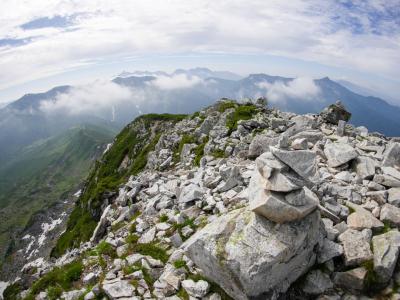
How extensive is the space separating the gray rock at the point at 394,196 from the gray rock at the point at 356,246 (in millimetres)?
3446

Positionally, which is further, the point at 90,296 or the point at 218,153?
the point at 218,153

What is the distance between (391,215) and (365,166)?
5804 mm

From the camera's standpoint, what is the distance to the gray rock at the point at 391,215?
16781 millimetres

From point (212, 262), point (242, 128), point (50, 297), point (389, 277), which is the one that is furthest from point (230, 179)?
point (242, 128)

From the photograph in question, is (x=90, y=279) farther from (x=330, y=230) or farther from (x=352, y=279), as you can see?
(x=352, y=279)

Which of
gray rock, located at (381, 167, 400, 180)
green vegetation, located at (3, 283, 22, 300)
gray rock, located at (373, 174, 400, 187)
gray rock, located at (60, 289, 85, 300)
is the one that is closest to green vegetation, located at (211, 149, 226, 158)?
gray rock, located at (381, 167, 400, 180)

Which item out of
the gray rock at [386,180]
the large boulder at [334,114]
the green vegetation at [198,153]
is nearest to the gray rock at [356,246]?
the gray rock at [386,180]

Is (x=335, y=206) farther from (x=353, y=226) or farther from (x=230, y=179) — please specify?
(x=230, y=179)

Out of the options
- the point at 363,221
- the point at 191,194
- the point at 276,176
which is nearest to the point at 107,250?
the point at 191,194

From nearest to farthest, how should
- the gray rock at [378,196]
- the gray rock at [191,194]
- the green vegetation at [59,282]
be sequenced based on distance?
the green vegetation at [59,282], the gray rock at [378,196], the gray rock at [191,194]

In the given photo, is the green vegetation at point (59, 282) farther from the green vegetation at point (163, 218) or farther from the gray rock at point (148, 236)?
the green vegetation at point (163, 218)

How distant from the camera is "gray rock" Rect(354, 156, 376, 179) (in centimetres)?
2128

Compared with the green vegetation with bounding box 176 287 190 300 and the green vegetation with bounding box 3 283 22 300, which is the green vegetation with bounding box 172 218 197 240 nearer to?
the green vegetation with bounding box 176 287 190 300

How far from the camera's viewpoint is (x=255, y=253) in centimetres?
1375
